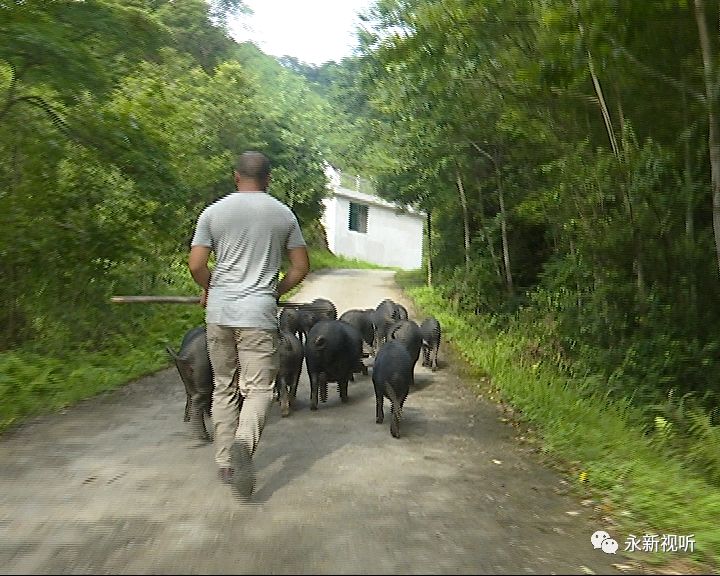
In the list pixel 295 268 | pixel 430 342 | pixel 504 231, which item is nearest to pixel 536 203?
pixel 504 231

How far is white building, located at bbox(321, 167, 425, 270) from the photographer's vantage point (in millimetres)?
42094

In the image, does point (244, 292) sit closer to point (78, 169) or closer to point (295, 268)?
point (295, 268)

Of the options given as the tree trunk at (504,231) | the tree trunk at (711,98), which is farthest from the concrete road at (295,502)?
the tree trunk at (504,231)

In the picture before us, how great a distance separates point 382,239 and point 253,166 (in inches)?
1573

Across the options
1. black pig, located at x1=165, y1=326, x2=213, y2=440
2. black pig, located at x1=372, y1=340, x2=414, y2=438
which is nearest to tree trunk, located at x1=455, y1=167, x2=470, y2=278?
black pig, located at x1=372, y1=340, x2=414, y2=438

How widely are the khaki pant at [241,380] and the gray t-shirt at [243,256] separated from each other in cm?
11

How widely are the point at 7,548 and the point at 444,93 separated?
422 inches

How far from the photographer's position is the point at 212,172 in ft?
61.9

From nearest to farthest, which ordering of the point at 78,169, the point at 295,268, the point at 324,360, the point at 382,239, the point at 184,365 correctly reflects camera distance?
the point at 295,268 → the point at 184,365 → the point at 324,360 → the point at 78,169 → the point at 382,239

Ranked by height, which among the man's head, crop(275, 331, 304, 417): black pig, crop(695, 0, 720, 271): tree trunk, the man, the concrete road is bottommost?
the concrete road

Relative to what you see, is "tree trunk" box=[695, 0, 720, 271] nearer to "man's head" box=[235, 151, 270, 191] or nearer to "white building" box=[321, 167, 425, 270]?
"man's head" box=[235, 151, 270, 191]

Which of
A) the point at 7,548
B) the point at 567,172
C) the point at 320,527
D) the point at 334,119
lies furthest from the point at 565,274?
the point at 334,119

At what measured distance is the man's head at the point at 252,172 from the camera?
15.9 feet

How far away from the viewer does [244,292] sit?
467 centimetres
